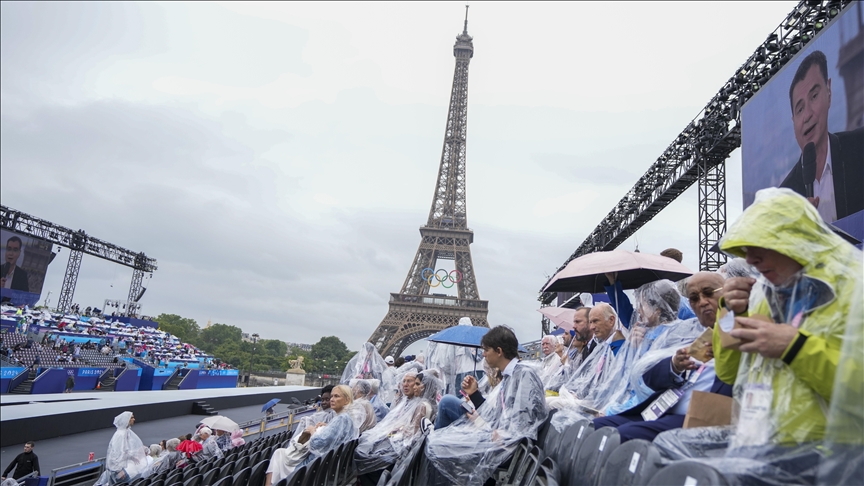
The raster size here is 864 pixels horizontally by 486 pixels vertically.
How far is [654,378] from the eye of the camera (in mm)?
2494

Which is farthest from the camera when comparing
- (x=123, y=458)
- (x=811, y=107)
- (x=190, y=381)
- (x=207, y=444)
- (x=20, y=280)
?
(x=20, y=280)

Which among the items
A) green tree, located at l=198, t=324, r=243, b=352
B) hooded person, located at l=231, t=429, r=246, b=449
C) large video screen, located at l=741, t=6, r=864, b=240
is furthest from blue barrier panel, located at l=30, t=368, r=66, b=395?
green tree, located at l=198, t=324, r=243, b=352

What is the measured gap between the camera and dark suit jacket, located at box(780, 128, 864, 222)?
6.48 metres

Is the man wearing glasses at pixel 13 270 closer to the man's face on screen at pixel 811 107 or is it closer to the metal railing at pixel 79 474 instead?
the metal railing at pixel 79 474

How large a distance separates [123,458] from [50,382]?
14955mm

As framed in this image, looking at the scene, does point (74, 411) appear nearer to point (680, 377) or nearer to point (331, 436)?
point (331, 436)

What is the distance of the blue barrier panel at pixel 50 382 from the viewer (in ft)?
58.1

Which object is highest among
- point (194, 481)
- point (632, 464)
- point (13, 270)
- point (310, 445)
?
point (13, 270)

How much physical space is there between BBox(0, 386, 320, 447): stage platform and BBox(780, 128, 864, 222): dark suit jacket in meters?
14.1

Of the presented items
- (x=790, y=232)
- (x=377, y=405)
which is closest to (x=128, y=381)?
(x=377, y=405)

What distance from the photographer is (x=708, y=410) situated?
1865mm

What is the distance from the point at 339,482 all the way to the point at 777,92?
27.3 feet

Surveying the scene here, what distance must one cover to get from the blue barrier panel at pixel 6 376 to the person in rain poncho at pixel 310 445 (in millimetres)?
18006

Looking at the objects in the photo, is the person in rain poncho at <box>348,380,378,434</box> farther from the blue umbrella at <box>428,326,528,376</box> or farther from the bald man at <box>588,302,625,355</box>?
the blue umbrella at <box>428,326,528,376</box>
